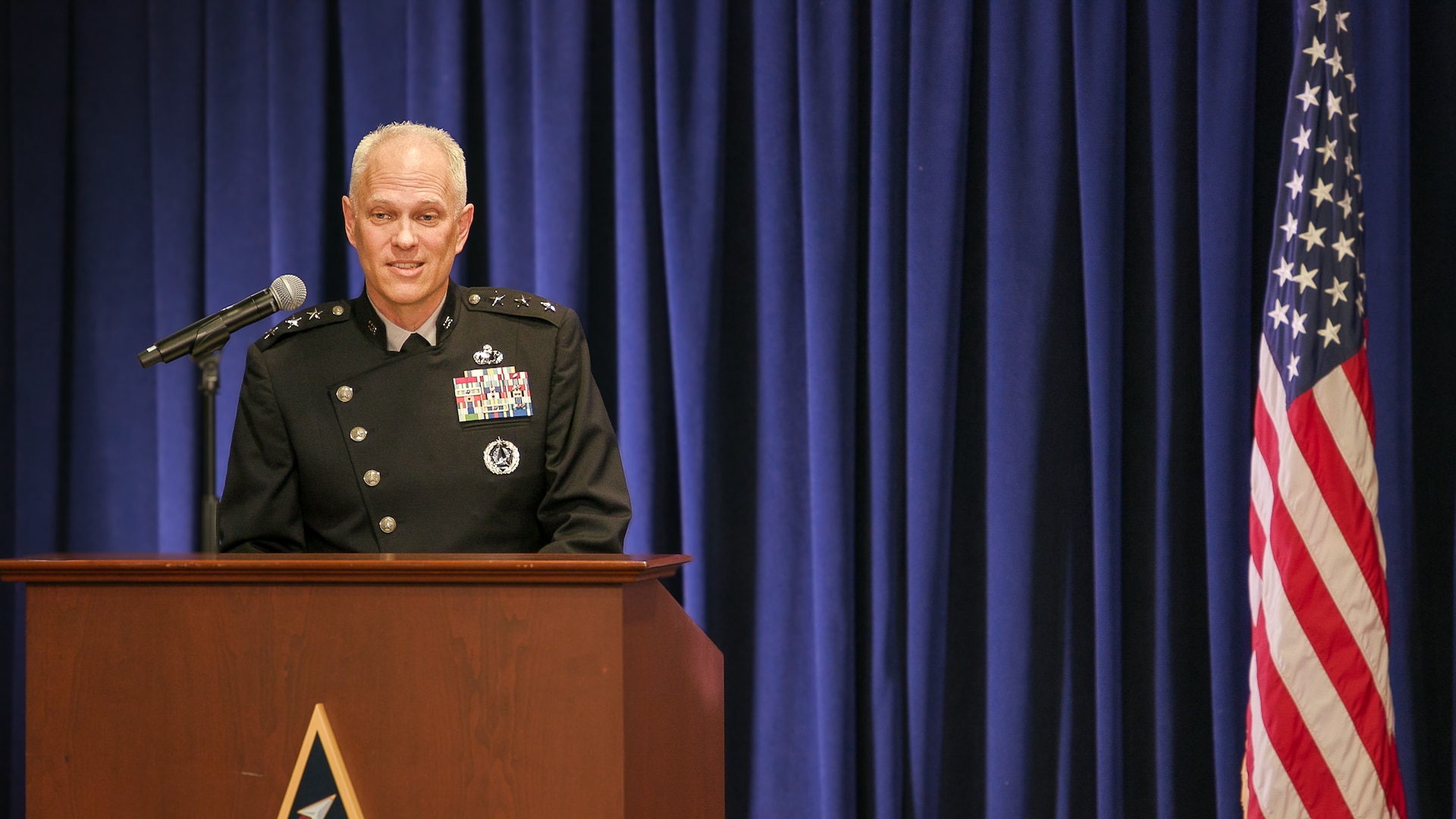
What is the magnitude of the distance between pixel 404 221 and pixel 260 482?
1.61 ft

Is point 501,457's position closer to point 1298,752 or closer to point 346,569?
point 346,569

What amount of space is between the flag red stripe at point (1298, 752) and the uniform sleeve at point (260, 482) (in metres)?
2.02

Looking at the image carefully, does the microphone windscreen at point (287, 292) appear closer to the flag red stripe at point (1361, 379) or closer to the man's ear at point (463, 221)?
the man's ear at point (463, 221)

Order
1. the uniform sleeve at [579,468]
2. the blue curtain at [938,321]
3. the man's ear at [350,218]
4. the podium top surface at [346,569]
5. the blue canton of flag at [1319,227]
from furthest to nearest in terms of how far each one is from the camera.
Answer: the blue curtain at [938,321] → the blue canton of flag at [1319,227] → the man's ear at [350,218] → the uniform sleeve at [579,468] → the podium top surface at [346,569]

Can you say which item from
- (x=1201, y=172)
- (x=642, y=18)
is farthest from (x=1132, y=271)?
(x=642, y=18)

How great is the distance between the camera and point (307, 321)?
81.6 inches

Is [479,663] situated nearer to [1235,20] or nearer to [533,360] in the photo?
[533,360]

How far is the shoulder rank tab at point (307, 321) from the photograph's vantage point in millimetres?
2035

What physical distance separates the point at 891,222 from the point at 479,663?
2.09 metres

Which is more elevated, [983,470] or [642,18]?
[642,18]

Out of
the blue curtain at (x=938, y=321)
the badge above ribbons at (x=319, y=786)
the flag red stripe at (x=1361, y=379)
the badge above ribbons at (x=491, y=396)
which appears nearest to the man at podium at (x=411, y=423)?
the badge above ribbons at (x=491, y=396)

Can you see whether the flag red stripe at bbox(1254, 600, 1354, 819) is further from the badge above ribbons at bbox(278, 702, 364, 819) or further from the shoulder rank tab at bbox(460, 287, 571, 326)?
the badge above ribbons at bbox(278, 702, 364, 819)

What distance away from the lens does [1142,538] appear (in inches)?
120

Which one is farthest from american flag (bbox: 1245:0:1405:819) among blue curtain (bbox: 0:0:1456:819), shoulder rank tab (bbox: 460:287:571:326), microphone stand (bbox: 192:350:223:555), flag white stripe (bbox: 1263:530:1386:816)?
microphone stand (bbox: 192:350:223:555)
